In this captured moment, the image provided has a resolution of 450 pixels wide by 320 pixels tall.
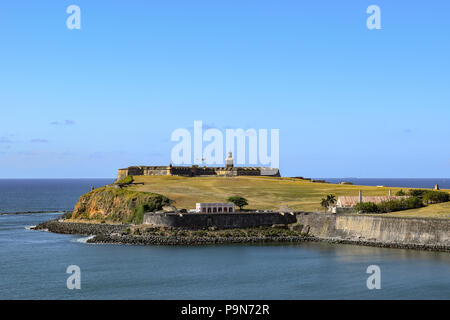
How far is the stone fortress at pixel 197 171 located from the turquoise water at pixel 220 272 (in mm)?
65549

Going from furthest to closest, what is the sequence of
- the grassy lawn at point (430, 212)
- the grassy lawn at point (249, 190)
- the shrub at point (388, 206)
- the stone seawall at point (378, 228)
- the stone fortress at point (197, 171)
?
the stone fortress at point (197, 171) → the grassy lawn at point (249, 190) → the shrub at point (388, 206) → the grassy lawn at point (430, 212) → the stone seawall at point (378, 228)

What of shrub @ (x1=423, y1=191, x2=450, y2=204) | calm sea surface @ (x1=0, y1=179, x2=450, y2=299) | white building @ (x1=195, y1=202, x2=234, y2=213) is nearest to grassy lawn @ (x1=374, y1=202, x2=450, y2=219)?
shrub @ (x1=423, y1=191, x2=450, y2=204)

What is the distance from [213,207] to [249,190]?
29640mm

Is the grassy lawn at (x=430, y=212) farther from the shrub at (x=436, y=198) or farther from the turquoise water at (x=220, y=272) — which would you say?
the turquoise water at (x=220, y=272)

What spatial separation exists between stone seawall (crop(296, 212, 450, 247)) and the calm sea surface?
3767 mm

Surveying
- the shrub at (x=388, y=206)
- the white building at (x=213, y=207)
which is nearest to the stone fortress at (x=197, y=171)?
the white building at (x=213, y=207)

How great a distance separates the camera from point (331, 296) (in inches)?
1834

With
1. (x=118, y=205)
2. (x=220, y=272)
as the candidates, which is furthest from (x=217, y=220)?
(x=220, y=272)

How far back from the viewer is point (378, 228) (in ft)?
244

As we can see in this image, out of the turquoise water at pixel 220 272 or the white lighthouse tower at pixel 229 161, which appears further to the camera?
the white lighthouse tower at pixel 229 161

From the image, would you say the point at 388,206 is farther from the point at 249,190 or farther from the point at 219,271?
the point at 249,190

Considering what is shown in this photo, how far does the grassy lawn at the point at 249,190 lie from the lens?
101062mm
